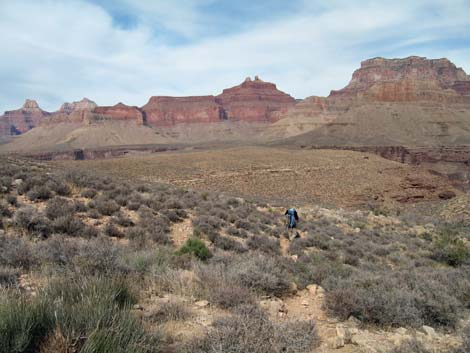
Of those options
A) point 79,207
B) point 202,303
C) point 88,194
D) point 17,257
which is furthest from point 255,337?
point 88,194

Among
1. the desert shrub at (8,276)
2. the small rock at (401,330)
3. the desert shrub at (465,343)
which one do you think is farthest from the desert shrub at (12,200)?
the desert shrub at (465,343)

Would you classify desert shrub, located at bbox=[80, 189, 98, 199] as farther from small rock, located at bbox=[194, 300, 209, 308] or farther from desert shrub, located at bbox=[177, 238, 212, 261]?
small rock, located at bbox=[194, 300, 209, 308]

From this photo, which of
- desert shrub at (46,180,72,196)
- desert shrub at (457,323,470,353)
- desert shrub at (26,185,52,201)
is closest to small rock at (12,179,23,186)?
desert shrub at (46,180,72,196)

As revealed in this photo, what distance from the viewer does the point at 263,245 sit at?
1041cm

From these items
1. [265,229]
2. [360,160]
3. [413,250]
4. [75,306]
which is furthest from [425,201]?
[75,306]

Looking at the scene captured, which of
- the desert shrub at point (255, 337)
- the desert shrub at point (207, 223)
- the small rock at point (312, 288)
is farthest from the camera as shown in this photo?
the desert shrub at point (207, 223)

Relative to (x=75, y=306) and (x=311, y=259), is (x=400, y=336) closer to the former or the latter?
(x=75, y=306)

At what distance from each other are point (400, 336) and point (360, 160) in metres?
52.4

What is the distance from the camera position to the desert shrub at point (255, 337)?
3.25 meters

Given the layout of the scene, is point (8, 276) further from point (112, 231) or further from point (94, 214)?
point (94, 214)

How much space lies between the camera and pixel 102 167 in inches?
1682

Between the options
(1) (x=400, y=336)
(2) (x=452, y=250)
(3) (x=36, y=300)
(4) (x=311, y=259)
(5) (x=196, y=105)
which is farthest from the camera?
(5) (x=196, y=105)

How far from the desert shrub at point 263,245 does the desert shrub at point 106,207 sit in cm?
419

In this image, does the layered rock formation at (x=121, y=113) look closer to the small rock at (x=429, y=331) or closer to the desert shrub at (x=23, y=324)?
the small rock at (x=429, y=331)
